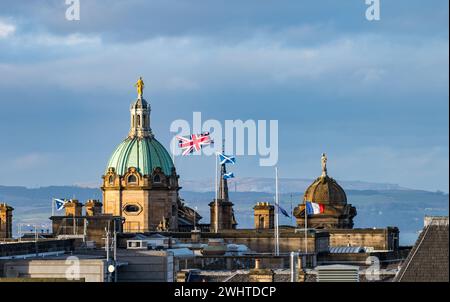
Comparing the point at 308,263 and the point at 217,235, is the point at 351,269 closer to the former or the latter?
the point at 308,263

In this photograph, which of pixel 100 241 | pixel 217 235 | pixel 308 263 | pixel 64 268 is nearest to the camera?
pixel 64 268

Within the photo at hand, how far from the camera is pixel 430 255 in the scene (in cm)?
10875

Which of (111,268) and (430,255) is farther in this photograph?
(111,268)

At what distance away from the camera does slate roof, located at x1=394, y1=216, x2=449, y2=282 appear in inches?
4227

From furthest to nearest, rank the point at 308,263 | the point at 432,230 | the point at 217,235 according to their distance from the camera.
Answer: the point at 217,235
the point at 308,263
the point at 432,230

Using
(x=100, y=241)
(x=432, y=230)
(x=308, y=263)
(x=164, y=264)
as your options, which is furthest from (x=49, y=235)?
(x=432, y=230)

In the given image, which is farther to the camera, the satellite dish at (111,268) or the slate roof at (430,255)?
the satellite dish at (111,268)

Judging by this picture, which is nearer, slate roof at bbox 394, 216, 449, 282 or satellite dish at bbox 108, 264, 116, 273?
slate roof at bbox 394, 216, 449, 282

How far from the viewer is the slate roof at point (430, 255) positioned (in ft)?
352
